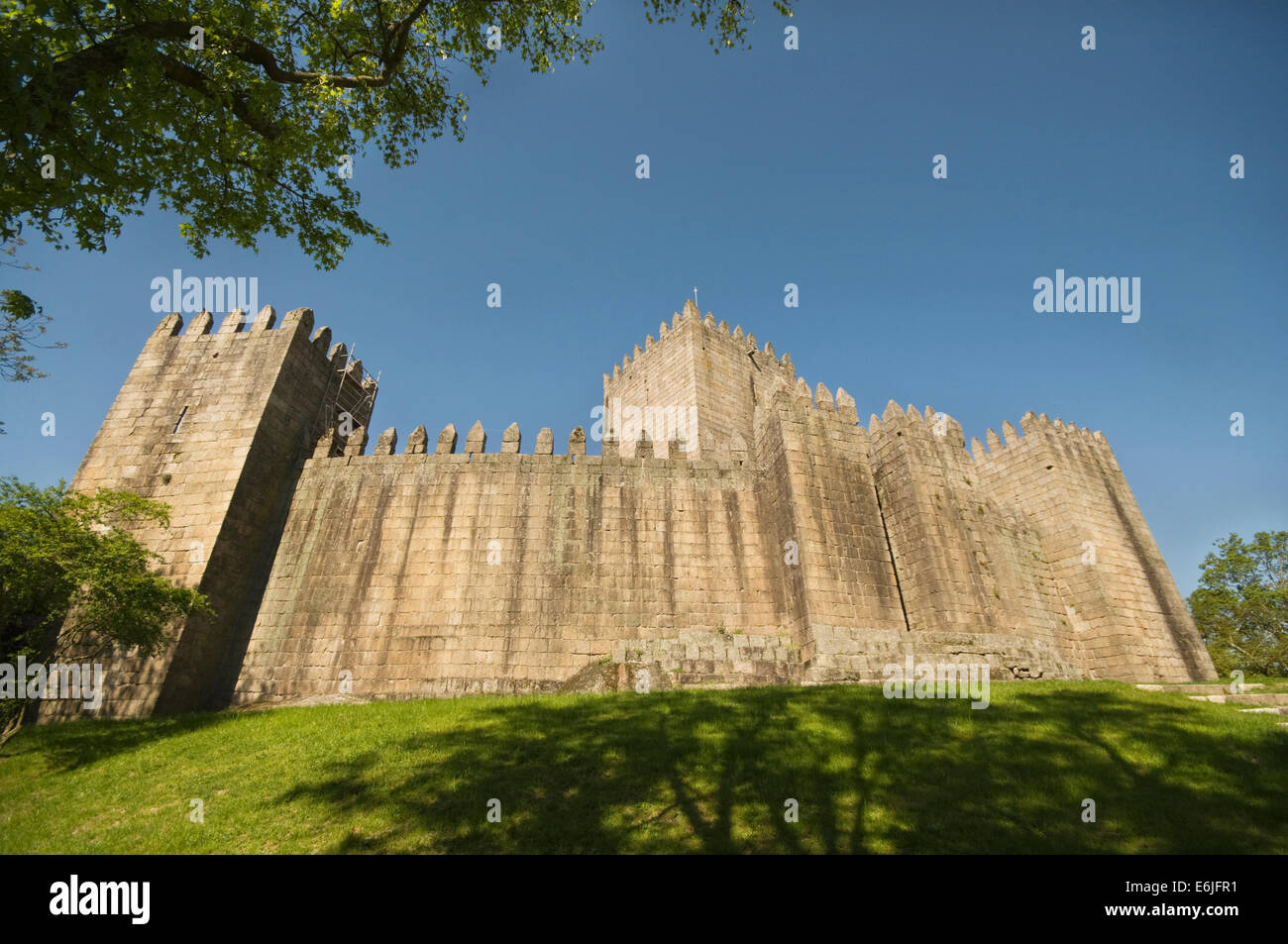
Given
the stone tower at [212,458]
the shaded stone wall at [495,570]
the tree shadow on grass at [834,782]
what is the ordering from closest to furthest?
the tree shadow on grass at [834,782]
the stone tower at [212,458]
the shaded stone wall at [495,570]

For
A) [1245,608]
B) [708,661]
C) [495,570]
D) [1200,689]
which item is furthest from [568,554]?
[1245,608]

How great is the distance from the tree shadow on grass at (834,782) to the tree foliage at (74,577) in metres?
7.48

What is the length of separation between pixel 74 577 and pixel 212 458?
257 inches

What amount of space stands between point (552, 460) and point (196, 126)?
1234 centimetres

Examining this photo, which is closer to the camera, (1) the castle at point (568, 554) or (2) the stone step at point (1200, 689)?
(2) the stone step at point (1200, 689)

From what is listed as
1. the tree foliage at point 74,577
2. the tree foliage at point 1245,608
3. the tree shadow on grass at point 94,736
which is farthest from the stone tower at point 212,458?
the tree foliage at point 1245,608

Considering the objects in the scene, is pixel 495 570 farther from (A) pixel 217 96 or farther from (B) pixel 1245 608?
(B) pixel 1245 608

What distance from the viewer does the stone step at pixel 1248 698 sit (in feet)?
37.5

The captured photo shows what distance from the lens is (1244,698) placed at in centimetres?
1198

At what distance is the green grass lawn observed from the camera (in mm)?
6801

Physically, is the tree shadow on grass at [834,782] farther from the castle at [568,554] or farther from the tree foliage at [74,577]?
the tree foliage at [74,577]

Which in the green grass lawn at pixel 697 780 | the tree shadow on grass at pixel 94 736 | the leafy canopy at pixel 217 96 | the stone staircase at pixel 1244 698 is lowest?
the tree shadow on grass at pixel 94 736

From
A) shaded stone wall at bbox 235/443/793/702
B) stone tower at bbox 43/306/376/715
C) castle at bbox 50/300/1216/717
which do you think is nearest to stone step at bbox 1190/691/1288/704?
castle at bbox 50/300/1216/717

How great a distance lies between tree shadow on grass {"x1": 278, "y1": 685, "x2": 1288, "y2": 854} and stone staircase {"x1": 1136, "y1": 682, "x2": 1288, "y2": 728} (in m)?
0.88
